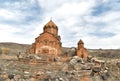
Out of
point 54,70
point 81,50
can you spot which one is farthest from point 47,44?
point 54,70

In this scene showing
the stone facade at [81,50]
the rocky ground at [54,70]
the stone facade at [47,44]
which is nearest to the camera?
the rocky ground at [54,70]

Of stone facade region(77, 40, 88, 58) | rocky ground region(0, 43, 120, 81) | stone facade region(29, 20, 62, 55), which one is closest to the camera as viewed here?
rocky ground region(0, 43, 120, 81)

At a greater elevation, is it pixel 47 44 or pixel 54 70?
pixel 47 44

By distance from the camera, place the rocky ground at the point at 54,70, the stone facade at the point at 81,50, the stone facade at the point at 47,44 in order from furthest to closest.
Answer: the stone facade at the point at 81,50, the stone facade at the point at 47,44, the rocky ground at the point at 54,70

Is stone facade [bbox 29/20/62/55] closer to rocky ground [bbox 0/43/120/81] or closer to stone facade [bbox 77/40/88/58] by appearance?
stone facade [bbox 77/40/88/58]

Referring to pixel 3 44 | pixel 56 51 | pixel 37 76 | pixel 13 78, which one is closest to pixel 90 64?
pixel 37 76

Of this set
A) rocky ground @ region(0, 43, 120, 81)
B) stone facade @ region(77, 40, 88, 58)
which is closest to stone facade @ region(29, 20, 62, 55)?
stone facade @ region(77, 40, 88, 58)

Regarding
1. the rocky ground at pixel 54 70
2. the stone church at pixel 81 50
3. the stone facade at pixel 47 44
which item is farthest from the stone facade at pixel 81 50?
the rocky ground at pixel 54 70

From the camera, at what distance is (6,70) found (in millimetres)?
25453

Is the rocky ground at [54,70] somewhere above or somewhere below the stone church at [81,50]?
below

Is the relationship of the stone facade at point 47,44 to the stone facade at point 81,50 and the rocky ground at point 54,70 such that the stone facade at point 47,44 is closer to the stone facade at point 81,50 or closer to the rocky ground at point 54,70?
the stone facade at point 81,50

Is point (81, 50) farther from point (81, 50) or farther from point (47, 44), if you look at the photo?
point (47, 44)

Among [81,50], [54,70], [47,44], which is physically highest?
[47,44]

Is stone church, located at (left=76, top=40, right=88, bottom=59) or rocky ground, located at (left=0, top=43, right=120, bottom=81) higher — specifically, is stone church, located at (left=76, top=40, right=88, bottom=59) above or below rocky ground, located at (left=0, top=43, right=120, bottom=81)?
above
